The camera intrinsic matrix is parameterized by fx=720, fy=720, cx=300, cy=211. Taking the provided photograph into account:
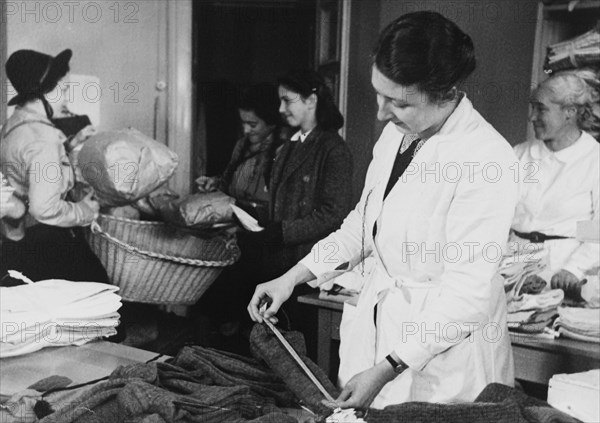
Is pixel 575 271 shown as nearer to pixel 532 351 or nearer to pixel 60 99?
pixel 532 351

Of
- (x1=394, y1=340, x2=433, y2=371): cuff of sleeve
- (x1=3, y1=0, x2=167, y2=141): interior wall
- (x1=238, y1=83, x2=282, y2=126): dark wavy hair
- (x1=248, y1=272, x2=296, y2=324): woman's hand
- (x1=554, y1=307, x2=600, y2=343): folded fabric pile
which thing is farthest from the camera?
(x1=238, y1=83, x2=282, y2=126): dark wavy hair

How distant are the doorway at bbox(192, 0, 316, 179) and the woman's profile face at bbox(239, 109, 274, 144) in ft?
0.11

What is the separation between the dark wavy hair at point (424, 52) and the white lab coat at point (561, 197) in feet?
1.48

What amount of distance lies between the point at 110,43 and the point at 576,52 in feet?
3.73

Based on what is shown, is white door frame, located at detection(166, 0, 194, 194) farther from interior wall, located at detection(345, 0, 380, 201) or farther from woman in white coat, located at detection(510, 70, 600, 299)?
woman in white coat, located at detection(510, 70, 600, 299)

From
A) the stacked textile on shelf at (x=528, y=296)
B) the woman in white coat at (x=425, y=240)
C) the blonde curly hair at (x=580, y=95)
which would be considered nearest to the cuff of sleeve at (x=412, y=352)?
the woman in white coat at (x=425, y=240)

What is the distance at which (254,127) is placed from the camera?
1.84m

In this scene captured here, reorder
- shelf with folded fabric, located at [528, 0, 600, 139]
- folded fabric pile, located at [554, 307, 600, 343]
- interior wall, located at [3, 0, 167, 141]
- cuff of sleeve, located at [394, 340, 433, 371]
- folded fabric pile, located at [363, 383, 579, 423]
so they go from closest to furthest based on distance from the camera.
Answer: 1. folded fabric pile, located at [363, 383, 579, 423]
2. cuff of sleeve, located at [394, 340, 433, 371]
3. folded fabric pile, located at [554, 307, 600, 343]
4. shelf with folded fabric, located at [528, 0, 600, 139]
5. interior wall, located at [3, 0, 167, 141]

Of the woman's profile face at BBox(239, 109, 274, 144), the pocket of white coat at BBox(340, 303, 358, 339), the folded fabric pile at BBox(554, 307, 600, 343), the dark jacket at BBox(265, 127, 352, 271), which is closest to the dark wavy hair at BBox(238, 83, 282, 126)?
the woman's profile face at BBox(239, 109, 274, 144)

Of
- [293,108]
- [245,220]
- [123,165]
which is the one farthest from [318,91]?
[123,165]

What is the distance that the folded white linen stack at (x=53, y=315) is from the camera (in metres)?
1.46

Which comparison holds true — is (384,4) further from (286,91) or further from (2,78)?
(2,78)

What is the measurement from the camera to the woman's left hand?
99cm

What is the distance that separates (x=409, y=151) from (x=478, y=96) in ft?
0.97
